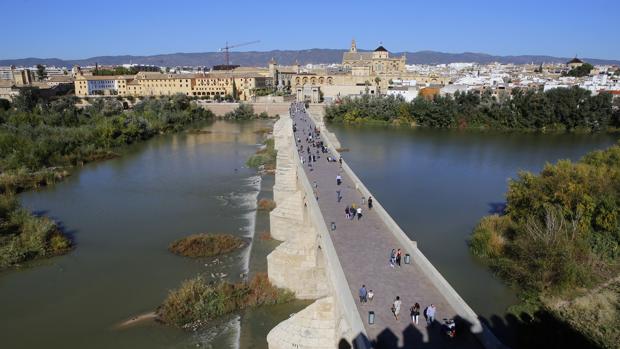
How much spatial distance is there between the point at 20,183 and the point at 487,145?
106ft

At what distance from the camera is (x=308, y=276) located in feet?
41.9

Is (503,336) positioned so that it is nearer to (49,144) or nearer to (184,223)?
(184,223)

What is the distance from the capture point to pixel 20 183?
24688mm

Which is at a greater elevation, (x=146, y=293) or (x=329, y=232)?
(x=329, y=232)

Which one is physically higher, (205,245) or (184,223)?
(205,245)

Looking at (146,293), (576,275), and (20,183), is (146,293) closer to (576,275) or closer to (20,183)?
(576,275)

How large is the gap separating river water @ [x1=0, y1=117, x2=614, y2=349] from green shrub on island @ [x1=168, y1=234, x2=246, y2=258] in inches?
14.6

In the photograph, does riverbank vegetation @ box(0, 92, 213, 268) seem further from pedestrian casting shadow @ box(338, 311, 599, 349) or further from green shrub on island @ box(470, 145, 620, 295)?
green shrub on island @ box(470, 145, 620, 295)

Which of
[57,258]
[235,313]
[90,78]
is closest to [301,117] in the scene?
[57,258]

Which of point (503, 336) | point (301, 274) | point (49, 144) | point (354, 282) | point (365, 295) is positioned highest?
point (365, 295)

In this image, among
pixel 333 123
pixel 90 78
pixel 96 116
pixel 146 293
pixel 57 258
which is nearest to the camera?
pixel 146 293

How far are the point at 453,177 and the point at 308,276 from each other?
15601mm

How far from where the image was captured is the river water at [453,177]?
13.9 m

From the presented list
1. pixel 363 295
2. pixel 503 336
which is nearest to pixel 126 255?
pixel 363 295
